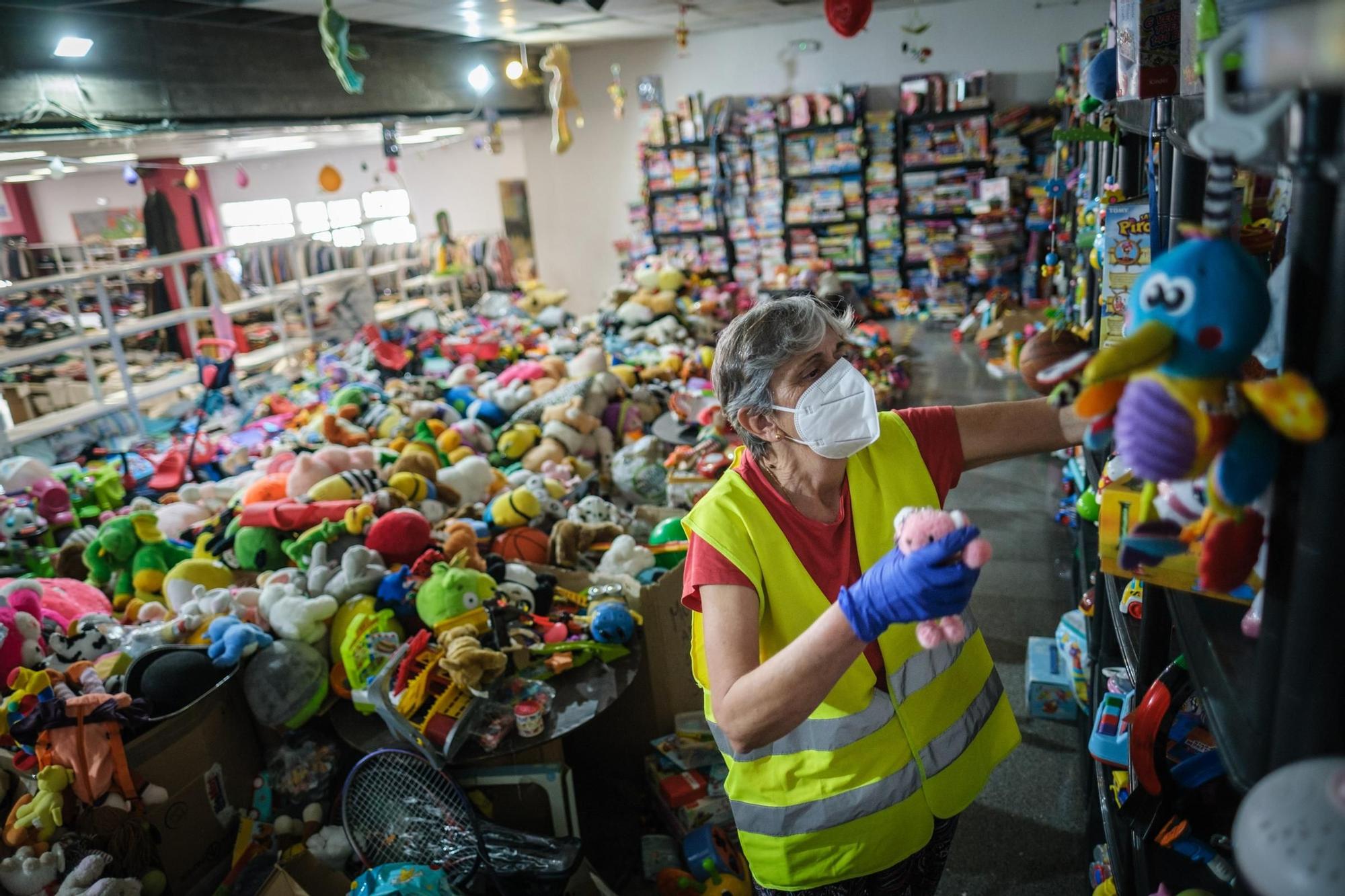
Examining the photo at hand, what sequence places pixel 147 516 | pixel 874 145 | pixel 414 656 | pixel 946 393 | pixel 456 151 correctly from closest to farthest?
1. pixel 414 656
2. pixel 147 516
3. pixel 946 393
4. pixel 874 145
5. pixel 456 151

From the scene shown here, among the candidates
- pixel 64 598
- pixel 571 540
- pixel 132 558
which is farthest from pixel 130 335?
pixel 571 540

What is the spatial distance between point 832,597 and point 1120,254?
1050mm

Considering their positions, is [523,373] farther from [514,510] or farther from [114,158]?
[114,158]

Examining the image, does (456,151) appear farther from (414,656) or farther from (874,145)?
(414,656)

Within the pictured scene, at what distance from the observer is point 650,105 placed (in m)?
9.16

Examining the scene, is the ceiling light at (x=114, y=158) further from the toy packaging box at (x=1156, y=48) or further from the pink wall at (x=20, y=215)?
the toy packaging box at (x=1156, y=48)

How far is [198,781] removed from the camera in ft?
7.72

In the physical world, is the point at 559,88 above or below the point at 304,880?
above

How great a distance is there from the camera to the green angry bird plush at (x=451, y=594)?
260cm

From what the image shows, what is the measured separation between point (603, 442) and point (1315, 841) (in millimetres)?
4306

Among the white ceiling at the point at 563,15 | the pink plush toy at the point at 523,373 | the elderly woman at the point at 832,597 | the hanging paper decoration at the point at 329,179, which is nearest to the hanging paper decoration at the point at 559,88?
the white ceiling at the point at 563,15

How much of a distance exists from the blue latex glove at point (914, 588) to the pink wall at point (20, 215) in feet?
53.3

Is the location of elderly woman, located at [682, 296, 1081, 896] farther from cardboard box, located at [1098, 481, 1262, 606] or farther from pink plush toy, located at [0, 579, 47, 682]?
pink plush toy, located at [0, 579, 47, 682]

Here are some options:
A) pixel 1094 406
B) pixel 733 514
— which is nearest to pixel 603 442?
pixel 733 514
